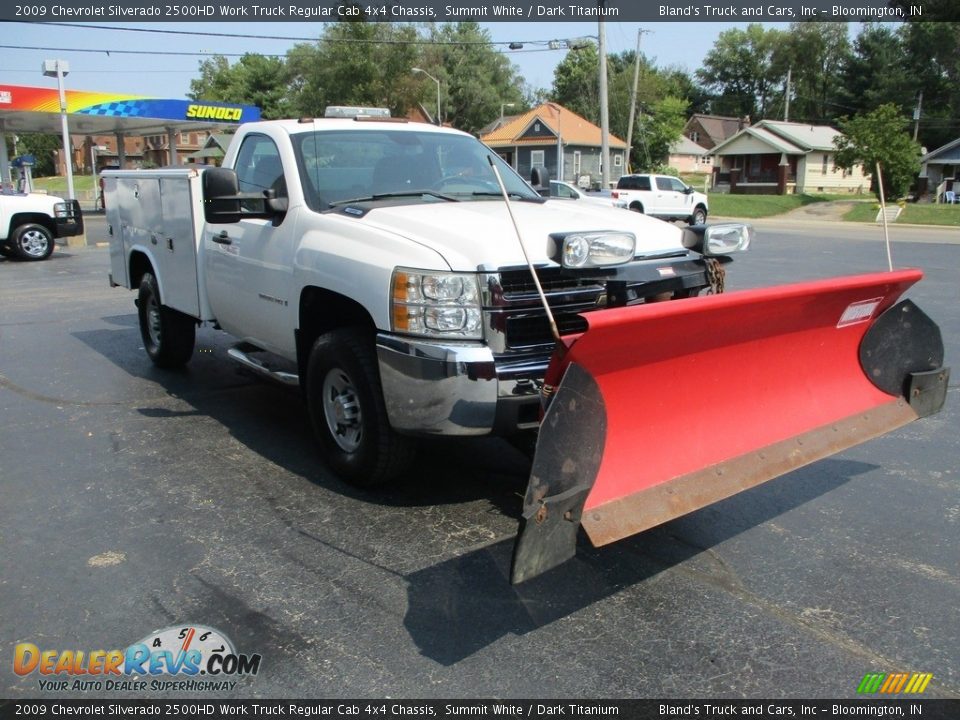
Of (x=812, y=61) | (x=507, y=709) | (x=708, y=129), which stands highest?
(x=812, y=61)

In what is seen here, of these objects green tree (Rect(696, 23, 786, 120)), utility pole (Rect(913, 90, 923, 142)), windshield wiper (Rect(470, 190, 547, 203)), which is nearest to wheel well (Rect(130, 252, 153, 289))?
windshield wiper (Rect(470, 190, 547, 203))

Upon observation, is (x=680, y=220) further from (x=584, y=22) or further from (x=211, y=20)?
(x=211, y=20)

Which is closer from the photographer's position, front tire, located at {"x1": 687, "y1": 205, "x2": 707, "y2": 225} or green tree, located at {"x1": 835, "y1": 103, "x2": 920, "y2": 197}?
front tire, located at {"x1": 687, "y1": 205, "x2": 707, "y2": 225}

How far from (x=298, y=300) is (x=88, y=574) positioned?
1880 mm

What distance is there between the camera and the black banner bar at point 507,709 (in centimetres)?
278

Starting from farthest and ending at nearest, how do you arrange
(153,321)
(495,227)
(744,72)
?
(744,72) → (153,321) → (495,227)

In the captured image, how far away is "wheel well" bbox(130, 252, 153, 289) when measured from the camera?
296 inches

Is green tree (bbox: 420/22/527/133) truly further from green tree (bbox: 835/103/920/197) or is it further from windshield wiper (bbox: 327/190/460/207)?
windshield wiper (bbox: 327/190/460/207)

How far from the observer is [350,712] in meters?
2.80

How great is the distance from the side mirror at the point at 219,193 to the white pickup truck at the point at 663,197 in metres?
28.0

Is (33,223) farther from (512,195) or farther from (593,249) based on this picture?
(593,249)

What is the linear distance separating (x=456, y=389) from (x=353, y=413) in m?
0.95

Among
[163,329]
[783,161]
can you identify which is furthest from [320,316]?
[783,161]

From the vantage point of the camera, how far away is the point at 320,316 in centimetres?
485
